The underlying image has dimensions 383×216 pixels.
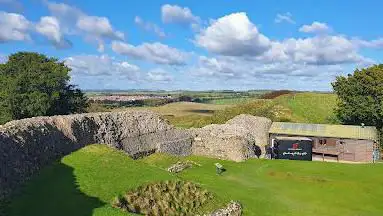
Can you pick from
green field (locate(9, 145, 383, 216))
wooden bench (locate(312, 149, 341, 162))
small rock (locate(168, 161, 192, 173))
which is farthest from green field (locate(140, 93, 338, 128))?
small rock (locate(168, 161, 192, 173))

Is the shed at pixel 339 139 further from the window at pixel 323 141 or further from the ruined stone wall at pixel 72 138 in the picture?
the ruined stone wall at pixel 72 138

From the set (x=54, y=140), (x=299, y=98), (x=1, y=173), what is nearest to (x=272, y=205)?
(x=54, y=140)

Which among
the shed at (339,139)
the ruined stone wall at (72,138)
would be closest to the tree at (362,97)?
the shed at (339,139)

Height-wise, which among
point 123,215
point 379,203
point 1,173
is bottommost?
point 379,203

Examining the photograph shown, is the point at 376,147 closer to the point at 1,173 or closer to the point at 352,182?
the point at 352,182

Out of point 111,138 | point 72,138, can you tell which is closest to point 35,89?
point 111,138

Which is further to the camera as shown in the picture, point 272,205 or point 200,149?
point 200,149
